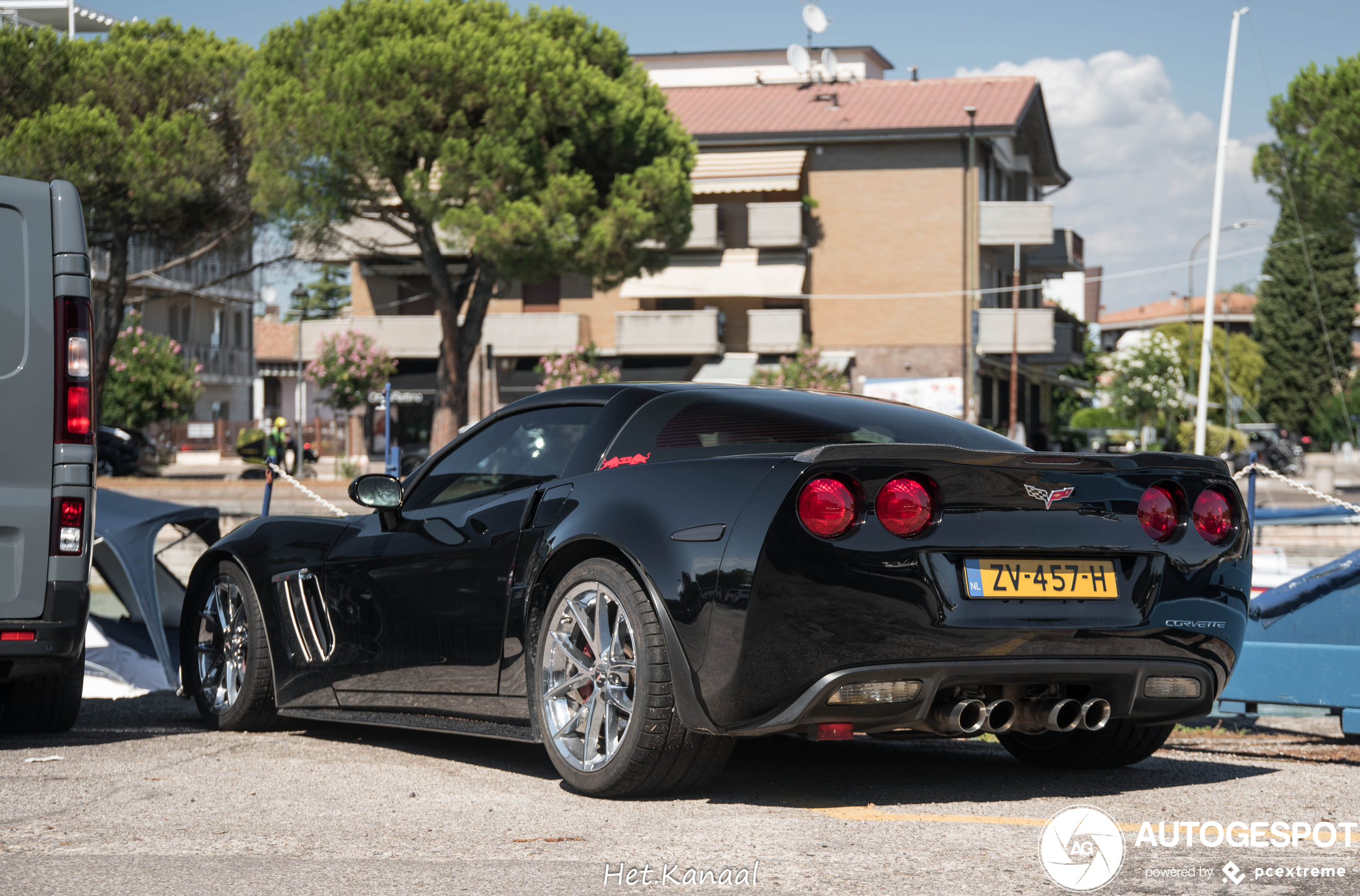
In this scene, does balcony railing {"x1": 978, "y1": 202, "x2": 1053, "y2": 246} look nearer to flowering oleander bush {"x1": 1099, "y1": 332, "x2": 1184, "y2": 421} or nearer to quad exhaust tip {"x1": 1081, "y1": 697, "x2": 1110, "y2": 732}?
flowering oleander bush {"x1": 1099, "y1": 332, "x2": 1184, "y2": 421}

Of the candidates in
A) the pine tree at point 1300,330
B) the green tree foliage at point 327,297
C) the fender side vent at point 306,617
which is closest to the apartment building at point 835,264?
the fender side vent at point 306,617

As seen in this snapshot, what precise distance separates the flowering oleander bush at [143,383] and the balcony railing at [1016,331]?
82.5 ft

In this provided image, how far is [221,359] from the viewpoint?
66438 mm

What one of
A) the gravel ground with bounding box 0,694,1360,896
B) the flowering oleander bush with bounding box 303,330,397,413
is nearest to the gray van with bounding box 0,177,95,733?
the gravel ground with bounding box 0,694,1360,896

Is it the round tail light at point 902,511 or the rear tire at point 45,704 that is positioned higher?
the round tail light at point 902,511

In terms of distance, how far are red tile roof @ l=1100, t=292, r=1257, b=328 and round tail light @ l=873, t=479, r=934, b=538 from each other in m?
128

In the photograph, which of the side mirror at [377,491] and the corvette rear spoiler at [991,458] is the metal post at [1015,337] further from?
the corvette rear spoiler at [991,458]

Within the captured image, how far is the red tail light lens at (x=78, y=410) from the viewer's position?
5980mm

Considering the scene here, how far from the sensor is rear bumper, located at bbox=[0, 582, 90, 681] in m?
5.86

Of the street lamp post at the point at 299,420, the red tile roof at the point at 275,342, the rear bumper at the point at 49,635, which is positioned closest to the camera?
the rear bumper at the point at 49,635

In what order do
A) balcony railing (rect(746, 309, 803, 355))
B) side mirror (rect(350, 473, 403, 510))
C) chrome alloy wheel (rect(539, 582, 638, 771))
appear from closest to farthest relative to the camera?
chrome alloy wheel (rect(539, 582, 638, 771)) → side mirror (rect(350, 473, 403, 510)) → balcony railing (rect(746, 309, 803, 355))

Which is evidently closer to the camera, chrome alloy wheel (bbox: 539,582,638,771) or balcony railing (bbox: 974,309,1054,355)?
chrome alloy wheel (bbox: 539,582,638,771)

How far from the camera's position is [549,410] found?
5.46 metres

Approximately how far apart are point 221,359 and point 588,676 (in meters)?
64.7
